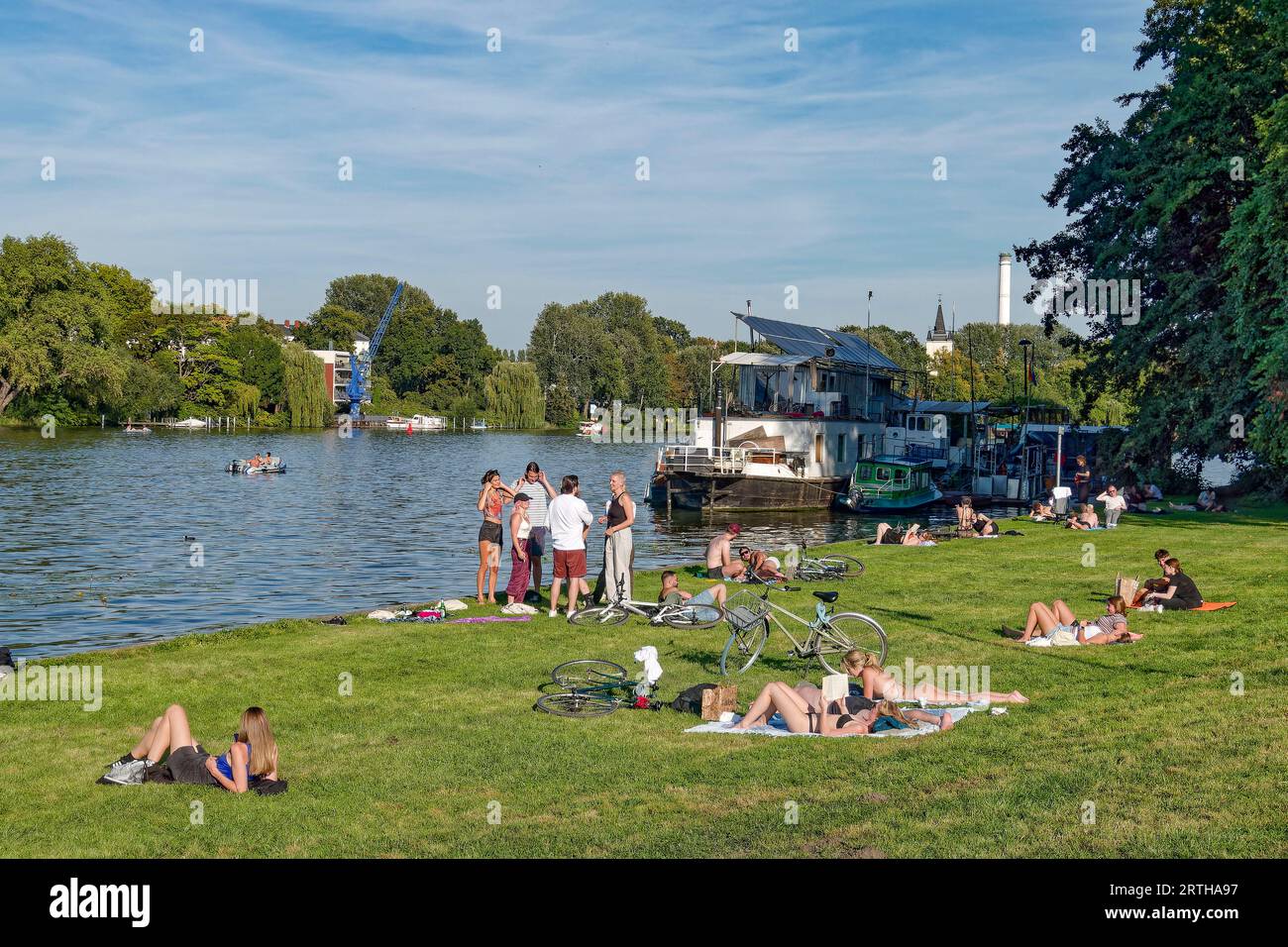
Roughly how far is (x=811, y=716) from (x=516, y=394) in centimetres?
14524

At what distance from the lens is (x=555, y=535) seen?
1934 centimetres

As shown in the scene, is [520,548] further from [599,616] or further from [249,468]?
[249,468]

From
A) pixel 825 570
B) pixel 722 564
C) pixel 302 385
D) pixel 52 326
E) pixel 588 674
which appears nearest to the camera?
pixel 588 674

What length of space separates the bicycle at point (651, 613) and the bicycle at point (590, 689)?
3340mm

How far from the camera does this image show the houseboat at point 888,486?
186 feet

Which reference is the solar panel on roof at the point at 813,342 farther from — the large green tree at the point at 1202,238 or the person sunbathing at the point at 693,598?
the person sunbathing at the point at 693,598

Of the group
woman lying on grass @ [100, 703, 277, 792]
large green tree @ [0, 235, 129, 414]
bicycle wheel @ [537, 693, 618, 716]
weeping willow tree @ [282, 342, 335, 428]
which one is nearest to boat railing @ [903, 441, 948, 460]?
bicycle wheel @ [537, 693, 618, 716]

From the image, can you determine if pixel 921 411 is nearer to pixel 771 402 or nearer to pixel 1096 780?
pixel 771 402

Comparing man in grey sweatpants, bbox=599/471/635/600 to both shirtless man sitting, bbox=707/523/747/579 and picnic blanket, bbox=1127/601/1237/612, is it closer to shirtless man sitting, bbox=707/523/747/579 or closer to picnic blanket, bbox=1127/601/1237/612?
shirtless man sitting, bbox=707/523/747/579

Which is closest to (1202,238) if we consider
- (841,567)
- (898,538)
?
(898,538)

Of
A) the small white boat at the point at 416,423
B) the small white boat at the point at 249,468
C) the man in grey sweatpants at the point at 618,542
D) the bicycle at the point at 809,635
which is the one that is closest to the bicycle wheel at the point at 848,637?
the bicycle at the point at 809,635

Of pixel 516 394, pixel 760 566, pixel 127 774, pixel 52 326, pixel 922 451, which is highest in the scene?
pixel 52 326

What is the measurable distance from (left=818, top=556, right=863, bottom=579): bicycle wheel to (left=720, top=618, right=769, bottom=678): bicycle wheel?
7.53 m
